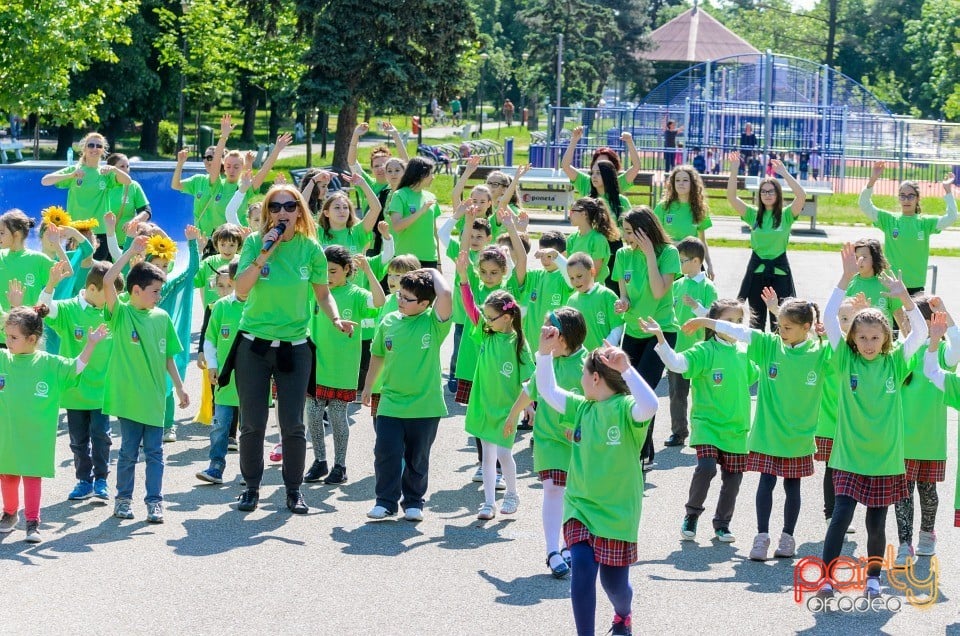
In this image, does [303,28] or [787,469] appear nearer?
[787,469]

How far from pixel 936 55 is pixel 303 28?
4212 cm

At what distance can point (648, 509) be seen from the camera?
8844mm

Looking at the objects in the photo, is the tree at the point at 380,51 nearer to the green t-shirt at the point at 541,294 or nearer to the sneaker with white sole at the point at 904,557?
the green t-shirt at the point at 541,294

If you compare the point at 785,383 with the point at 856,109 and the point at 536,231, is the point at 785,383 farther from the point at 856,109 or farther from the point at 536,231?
the point at 856,109

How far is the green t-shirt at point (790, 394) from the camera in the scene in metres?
7.74

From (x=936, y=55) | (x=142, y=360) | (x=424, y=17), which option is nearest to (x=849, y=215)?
(x=424, y=17)

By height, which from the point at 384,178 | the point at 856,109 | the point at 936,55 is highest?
the point at 936,55

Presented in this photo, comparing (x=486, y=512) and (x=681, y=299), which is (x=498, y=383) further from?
(x=681, y=299)

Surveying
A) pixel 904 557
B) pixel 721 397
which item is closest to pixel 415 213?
pixel 721 397

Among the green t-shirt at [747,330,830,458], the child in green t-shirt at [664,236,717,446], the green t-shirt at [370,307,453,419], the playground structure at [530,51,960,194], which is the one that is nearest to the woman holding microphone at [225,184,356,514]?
the green t-shirt at [370,307,453,419]

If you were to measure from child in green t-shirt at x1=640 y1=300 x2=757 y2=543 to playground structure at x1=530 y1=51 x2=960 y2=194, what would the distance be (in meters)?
21.6

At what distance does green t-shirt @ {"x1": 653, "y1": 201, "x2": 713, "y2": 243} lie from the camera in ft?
42.3

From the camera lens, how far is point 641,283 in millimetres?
9922

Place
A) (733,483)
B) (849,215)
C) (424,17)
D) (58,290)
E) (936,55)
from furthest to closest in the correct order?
(936,55), (424,17), (849,215), (58,290), (733,483)
